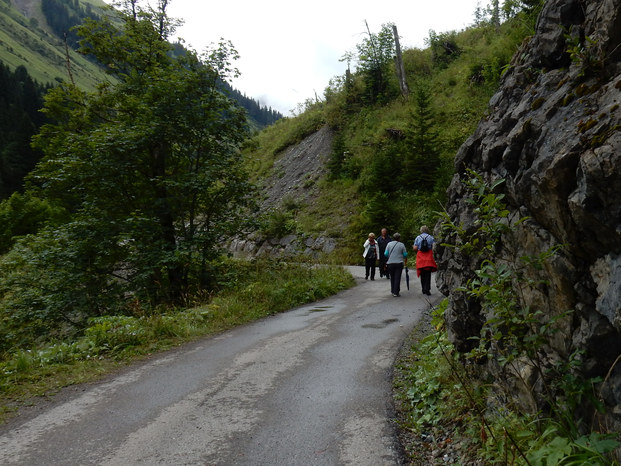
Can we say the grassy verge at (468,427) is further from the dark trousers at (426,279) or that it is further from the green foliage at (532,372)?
the dark trousers at (426,279)

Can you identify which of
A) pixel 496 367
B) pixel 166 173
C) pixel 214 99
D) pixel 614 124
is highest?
pixel 214 99

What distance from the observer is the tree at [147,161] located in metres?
11.8

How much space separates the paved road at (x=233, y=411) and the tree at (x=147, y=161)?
5452 mm

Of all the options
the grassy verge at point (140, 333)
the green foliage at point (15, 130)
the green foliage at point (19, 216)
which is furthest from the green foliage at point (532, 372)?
the green foliage at point (15, 130)

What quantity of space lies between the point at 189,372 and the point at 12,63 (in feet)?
542

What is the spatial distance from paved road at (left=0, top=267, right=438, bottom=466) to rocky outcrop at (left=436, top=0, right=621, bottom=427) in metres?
2.12

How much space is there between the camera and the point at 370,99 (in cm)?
3325

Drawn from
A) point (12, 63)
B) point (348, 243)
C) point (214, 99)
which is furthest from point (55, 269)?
point (12, 63)

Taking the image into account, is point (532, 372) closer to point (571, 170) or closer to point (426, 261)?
point (571, 170)

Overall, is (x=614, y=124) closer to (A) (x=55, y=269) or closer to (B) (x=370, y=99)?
(A) (x=55, y=269)

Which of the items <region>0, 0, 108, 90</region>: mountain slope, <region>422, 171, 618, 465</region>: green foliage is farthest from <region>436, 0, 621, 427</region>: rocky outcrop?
<region>0, 0, 108, 90</region>: mountain slope

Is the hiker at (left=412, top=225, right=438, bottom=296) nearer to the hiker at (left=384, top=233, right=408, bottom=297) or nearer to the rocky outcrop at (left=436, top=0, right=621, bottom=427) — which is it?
the hiker at (left=384, top=233, right=408, bottom=297)

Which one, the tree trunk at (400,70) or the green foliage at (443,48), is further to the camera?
the green foliage at (443,48)

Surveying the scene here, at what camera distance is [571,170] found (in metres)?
2.77
